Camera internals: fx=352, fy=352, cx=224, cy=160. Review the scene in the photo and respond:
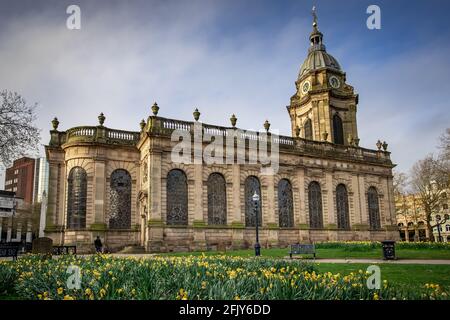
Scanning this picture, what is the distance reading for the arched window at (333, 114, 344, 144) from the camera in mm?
44375

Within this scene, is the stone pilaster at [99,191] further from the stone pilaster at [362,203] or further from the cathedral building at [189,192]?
the stone pilaster at [362,203]

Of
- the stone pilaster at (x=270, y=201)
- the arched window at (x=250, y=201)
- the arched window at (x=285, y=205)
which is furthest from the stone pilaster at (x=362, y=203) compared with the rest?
the arched window at (x=250, y=201)

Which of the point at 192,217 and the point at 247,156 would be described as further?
the point at 247,156

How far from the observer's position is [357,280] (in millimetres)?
7348

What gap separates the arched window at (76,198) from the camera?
96.9 ft

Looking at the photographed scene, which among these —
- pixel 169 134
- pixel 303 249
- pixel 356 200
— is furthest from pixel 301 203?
pixel 303 249

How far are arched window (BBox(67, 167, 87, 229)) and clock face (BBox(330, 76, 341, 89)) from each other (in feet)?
106

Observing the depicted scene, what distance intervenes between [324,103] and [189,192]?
23.3m

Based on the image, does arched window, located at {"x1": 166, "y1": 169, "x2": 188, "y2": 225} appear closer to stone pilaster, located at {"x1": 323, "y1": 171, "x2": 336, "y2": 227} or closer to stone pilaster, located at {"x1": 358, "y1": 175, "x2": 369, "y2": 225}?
stone pilaster, located at {"x1": 323, "y1": 171, "x2": 336, "y2": 227}

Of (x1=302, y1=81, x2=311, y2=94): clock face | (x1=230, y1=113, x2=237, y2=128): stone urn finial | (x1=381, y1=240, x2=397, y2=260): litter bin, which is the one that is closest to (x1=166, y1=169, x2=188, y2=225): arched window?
(x1=230, y1=113, x2=237, y2=128): stone urn finial

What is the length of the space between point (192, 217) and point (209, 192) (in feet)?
9.37
